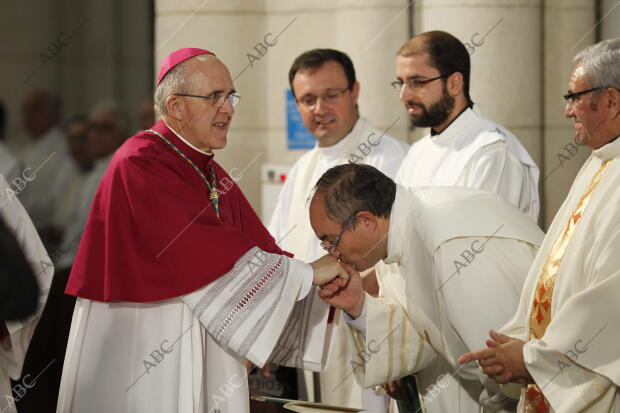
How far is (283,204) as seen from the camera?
6301 mm

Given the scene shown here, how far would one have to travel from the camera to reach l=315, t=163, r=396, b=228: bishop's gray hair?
3.75m

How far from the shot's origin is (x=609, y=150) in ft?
11.0

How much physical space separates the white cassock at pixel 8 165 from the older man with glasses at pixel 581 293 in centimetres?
316

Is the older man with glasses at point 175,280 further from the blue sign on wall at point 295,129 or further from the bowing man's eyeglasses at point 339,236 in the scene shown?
the blue sign on wall at point 295,129

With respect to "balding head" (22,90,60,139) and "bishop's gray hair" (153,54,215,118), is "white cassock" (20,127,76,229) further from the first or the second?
"bishop's gray hair" (153,54,215,118)

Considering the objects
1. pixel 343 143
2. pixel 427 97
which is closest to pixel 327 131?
pixel 343 143

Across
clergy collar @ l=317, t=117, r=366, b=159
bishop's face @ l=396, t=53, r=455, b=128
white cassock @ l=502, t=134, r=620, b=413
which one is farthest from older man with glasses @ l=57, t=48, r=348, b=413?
clergy collar @ l=317, t=117, r=366, b=159

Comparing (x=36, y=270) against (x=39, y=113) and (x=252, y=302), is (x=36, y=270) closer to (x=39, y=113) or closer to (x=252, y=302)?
(x=252, y=302)

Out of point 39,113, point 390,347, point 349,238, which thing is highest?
point 39,113

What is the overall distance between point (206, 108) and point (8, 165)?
A: 82.7 inches

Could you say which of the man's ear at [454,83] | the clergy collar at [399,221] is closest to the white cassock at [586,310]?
the clergy collar at [399,221]

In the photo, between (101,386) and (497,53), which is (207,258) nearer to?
(101,386)

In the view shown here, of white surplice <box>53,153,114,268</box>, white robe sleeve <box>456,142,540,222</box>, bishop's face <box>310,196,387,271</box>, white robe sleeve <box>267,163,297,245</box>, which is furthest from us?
white surplice <box>53,153,114,268</box>

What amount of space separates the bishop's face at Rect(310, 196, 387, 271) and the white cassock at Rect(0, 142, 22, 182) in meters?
2.37
